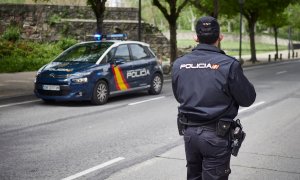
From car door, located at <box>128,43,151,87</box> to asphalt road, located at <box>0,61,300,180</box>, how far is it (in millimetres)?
700

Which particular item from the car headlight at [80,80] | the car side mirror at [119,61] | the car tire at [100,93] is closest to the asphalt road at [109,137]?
the car tire at [100,93]

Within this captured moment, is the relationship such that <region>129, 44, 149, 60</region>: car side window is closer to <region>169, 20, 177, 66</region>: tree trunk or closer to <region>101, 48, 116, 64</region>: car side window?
<region>101, 48, 116, 64</region>: car side window

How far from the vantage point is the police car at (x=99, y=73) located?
40.5 feet

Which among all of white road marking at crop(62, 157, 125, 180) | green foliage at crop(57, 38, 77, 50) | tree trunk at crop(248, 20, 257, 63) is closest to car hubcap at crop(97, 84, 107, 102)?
white road marking at crop(62, 157, 125, 180)

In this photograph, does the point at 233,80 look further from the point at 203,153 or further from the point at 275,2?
the point at 275,2

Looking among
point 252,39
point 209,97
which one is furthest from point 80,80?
point 252,39

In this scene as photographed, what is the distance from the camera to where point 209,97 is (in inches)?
153

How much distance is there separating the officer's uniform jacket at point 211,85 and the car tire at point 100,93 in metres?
8.75

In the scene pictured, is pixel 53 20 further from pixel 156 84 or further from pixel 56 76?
pixel 56 76

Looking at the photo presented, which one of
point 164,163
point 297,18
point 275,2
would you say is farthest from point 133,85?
point 297,18

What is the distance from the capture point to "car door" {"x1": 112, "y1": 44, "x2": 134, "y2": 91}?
13373 millimetres

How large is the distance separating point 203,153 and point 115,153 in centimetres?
377

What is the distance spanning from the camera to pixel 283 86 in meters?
17.8

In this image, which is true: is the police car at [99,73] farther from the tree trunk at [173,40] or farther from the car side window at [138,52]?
the tree trunk at [173,40]
